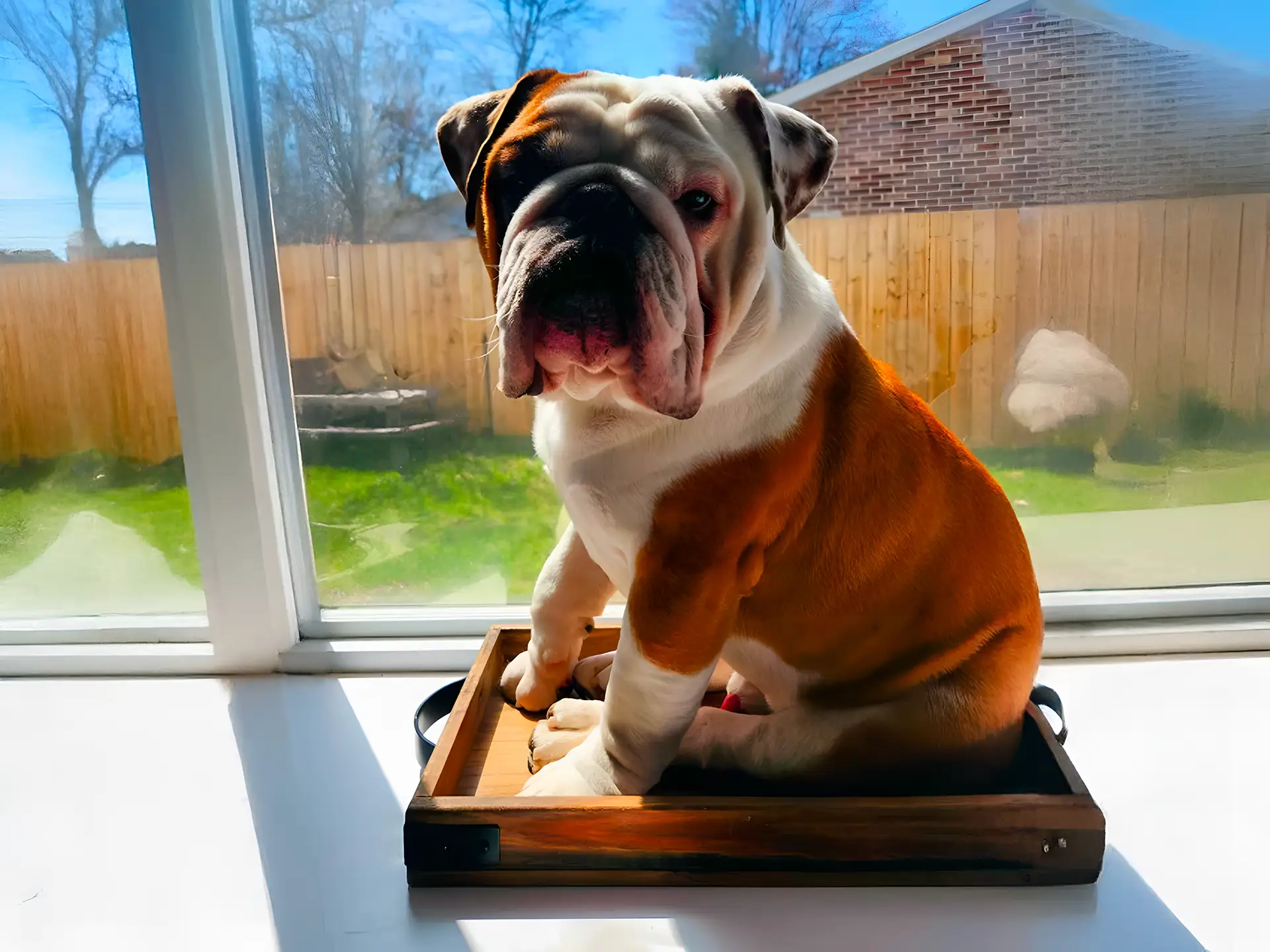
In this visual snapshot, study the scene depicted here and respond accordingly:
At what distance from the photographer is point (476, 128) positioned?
0.88 metres

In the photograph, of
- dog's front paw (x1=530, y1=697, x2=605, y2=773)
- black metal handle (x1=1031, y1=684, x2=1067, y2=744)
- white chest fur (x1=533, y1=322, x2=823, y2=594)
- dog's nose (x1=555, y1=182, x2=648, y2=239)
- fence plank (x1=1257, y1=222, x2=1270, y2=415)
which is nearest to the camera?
dog's nose (x1=555, y1=182, x2=648, y2=239)

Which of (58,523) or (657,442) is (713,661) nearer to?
(657,442)

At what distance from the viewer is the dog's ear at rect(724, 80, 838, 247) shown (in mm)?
820

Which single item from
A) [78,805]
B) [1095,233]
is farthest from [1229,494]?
[78,805]

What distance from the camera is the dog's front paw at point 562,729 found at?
997 mm

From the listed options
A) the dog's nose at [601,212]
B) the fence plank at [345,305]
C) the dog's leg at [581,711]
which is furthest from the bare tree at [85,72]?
the dog's leg at [581,711]

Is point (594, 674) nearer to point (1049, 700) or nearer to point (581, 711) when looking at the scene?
point (581, 711)

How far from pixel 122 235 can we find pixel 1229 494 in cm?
172

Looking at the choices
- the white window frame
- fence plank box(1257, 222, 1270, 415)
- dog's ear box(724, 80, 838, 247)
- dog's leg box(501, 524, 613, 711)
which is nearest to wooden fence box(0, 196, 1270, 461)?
fence plank box(1257, 222, 1270, 415)

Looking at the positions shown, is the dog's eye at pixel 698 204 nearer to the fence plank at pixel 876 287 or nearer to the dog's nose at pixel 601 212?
the dog's nose at pixel 601 212

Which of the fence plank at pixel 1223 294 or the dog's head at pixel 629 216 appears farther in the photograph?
the fence plank at pixel 1223 294

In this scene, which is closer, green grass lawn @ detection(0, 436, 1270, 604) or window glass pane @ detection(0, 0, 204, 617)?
window glass pane @ detection(0, 0, 204, 617)

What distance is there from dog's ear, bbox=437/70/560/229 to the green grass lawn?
58 cm

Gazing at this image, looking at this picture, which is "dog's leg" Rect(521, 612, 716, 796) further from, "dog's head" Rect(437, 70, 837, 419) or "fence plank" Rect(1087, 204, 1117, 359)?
"fence plank" Rect(1087, 204, 1117, 359)
